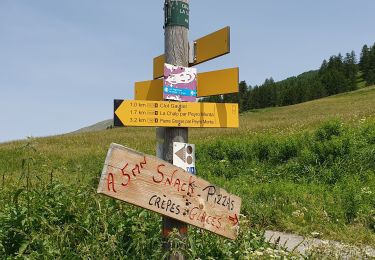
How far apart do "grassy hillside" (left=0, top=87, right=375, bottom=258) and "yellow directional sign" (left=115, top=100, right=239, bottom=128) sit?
2.77 feet

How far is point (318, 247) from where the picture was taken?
349 centimetres

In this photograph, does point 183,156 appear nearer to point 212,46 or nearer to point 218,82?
point 218,82

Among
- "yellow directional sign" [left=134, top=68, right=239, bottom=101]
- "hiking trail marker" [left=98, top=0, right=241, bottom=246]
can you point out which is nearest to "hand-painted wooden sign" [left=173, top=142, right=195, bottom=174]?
"hiking trail marker" [left=98, top=0, right=241, bottom=246]

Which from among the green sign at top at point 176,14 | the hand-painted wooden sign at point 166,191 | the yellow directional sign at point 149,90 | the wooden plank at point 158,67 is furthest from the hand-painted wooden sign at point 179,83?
the hand-painted wooden sign at point 166,191

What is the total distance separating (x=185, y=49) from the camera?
12.1 ft

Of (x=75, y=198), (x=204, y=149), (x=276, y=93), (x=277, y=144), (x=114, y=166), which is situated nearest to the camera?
(x=114, y=166)

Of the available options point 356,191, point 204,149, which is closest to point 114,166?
point 356,191

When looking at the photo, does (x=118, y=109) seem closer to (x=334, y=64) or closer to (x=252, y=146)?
(x=252, y=146)

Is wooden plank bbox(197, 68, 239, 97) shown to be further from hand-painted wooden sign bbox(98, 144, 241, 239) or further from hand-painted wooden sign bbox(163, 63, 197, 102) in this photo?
hand-painted wooden sign bbox(98, 144, 241, 239)

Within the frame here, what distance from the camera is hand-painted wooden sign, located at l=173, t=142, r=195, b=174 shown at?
3.54 metres

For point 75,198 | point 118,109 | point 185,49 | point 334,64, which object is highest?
point 334,64

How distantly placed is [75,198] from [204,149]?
35.8ft

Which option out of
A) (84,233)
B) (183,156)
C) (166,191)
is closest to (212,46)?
(183,156)

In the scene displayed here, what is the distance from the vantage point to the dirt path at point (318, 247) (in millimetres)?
3500
